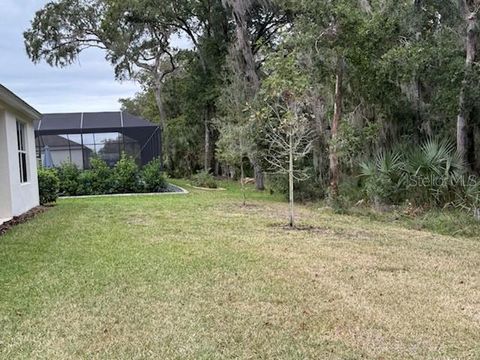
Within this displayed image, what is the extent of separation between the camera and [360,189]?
12.6m

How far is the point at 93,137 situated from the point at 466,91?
47.7 feet

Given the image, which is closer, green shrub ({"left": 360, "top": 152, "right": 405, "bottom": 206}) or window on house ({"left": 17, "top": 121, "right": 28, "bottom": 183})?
window on house ({"left": 17, "top": 121, "right": 28, "bottom": 183})

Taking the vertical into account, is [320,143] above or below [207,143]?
below

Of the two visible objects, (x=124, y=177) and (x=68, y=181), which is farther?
(x=124, y=177)

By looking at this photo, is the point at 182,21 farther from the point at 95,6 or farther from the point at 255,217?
the point at 255,217

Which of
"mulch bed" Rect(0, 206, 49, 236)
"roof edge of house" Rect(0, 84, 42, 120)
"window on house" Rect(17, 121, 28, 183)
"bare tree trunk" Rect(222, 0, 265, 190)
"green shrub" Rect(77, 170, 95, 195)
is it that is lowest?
"mulch bed" Rect(0, 206, 49, 236)

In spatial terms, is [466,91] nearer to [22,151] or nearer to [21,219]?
[21,219]

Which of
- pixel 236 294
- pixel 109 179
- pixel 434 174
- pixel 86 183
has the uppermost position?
pixel 434 174

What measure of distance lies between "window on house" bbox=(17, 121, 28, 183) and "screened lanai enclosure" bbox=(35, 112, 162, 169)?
8.32 m

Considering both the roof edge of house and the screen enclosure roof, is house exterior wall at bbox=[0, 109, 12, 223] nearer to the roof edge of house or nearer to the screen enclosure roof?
the roof edge of house

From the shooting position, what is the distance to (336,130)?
12.2 m

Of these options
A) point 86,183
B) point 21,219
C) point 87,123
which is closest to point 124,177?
point 86,183

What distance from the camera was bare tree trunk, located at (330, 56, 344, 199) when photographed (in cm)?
1203

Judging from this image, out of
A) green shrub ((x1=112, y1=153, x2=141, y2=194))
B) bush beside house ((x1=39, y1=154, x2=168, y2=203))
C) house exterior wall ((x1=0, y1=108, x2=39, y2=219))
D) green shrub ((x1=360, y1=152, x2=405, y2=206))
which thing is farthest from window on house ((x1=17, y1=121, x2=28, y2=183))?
green shrub ((x1=360, y1=152, x2=405, y2=206))
